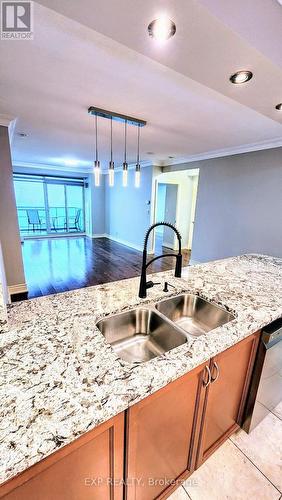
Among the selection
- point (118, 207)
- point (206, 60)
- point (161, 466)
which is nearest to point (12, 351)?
point (161, 466)

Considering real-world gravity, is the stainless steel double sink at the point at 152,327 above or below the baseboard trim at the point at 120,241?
above

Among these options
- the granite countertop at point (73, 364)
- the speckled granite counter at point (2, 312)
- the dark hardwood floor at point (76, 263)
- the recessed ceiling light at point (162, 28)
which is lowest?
the dark hardwood floor at point (76, 263)

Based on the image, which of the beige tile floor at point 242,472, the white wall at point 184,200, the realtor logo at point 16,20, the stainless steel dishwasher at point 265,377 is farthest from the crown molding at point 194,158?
the beige tile floor at point 242,472

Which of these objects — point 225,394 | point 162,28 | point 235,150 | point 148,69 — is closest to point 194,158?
point 235,150

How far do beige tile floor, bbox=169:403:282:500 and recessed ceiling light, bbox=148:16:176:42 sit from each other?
2374 millimetres

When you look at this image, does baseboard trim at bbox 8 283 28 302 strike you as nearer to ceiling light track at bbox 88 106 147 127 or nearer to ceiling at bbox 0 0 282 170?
ceiling at bbox 0 0 282 170

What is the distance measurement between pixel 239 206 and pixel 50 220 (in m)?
6.68

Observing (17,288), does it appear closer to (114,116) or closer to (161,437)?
(114,116)

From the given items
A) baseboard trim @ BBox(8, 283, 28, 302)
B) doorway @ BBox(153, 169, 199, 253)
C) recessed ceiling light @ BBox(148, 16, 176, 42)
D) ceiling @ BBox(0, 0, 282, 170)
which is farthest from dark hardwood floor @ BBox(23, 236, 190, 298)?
recessed ceiling light @ BBox(148, 16, 176, 42)

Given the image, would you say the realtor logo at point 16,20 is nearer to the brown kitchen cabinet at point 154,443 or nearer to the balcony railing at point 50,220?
the brown kitchen cabinet at point 154,443

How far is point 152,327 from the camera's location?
4.22 ft

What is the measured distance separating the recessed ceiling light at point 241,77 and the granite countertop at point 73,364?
139 cm

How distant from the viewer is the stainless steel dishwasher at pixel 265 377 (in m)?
1.24

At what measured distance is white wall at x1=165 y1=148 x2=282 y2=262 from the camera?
3404mm
